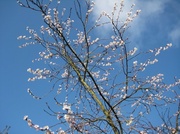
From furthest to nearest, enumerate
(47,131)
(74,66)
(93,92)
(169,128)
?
(169,128), (74,66), (93,92), (47,131)

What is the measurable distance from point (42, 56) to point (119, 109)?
3.01 metres

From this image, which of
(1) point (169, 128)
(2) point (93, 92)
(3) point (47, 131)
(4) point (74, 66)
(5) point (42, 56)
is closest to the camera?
(3) point (47, 131)

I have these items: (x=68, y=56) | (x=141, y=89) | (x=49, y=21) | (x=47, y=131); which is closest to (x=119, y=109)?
(x=141, y=89)

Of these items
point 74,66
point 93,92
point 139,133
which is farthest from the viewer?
point 74,66

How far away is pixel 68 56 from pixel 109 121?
223 cm

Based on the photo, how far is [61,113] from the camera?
464 centimetres

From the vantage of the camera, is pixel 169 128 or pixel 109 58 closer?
pixel 109 58

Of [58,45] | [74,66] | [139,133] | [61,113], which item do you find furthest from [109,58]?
[61,113]

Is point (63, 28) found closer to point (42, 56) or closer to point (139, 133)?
point (42, 56)

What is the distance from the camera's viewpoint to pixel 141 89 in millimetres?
6602

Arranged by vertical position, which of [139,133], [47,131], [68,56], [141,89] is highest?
[68,56]

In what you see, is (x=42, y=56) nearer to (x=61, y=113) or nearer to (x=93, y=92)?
(x=93, y=92)

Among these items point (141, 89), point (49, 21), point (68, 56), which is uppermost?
point (49, 21)

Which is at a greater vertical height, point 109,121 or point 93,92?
Answer: point 93,92
